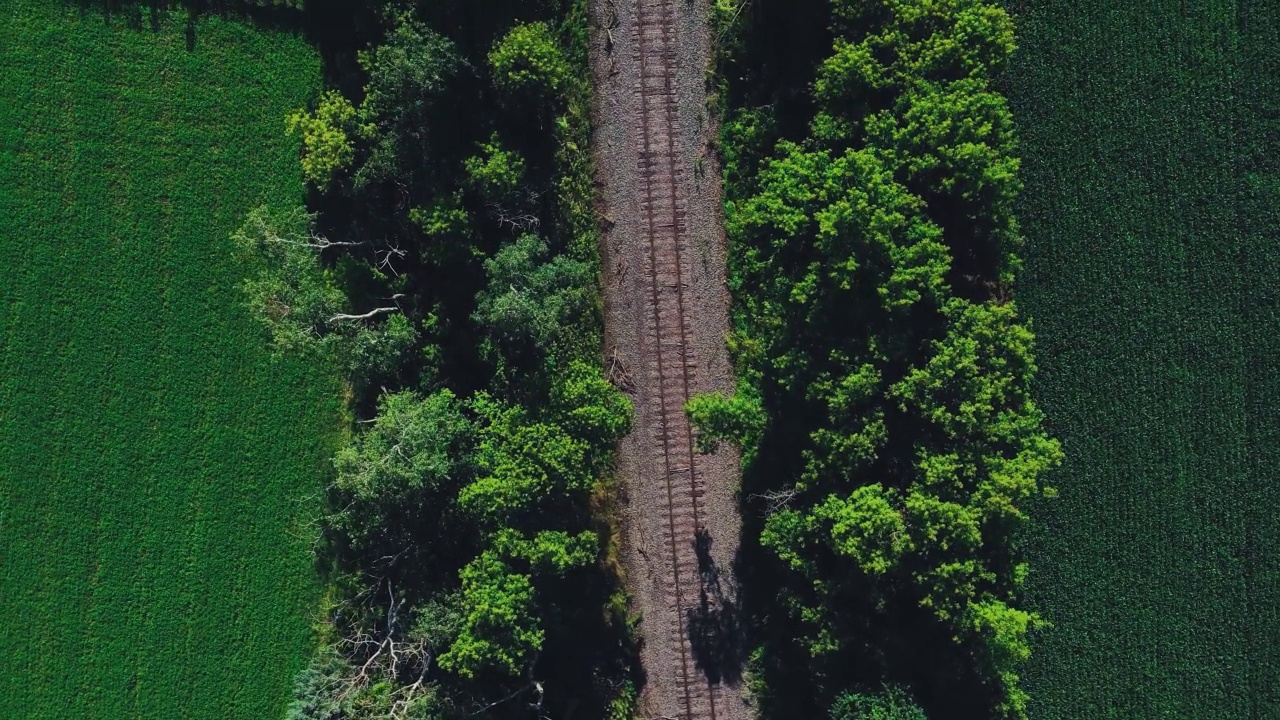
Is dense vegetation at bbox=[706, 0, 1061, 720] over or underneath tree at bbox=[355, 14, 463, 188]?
underneath

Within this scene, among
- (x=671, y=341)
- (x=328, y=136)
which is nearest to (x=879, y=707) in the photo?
(x=671, y=341)

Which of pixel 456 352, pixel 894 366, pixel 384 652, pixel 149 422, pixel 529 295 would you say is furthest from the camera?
pixel 149 422

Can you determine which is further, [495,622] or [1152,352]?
[1152,352]

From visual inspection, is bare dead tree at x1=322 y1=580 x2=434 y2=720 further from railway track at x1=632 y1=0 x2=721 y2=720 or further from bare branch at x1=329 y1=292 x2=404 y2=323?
bare branch at x1=329 y1=292 x2=404 y2=323

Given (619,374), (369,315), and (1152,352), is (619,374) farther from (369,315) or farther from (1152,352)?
(1152,352)

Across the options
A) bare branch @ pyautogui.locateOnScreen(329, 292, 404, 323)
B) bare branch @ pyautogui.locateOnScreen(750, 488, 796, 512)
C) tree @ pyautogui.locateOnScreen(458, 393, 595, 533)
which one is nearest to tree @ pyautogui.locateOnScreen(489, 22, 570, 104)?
bare branch @ pyautogui.locateOnScreen(329, 292, 404, 323)

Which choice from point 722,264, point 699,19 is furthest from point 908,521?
point 699,19

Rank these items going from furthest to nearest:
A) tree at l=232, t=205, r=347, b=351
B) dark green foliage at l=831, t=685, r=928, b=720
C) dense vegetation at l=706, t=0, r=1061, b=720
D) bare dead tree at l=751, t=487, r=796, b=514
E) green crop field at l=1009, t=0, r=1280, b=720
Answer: green crop field at l=1009, t=0, r=1280, b=720 → bare dead tree at l=751, t=487, r=796, b=514 → tree at l=232, t=205, r=347, b=351 → dark green foliage at l=831, t=685, r=928, b=720 → dense vegetation at l=706, t=0, r=1061, b=720
